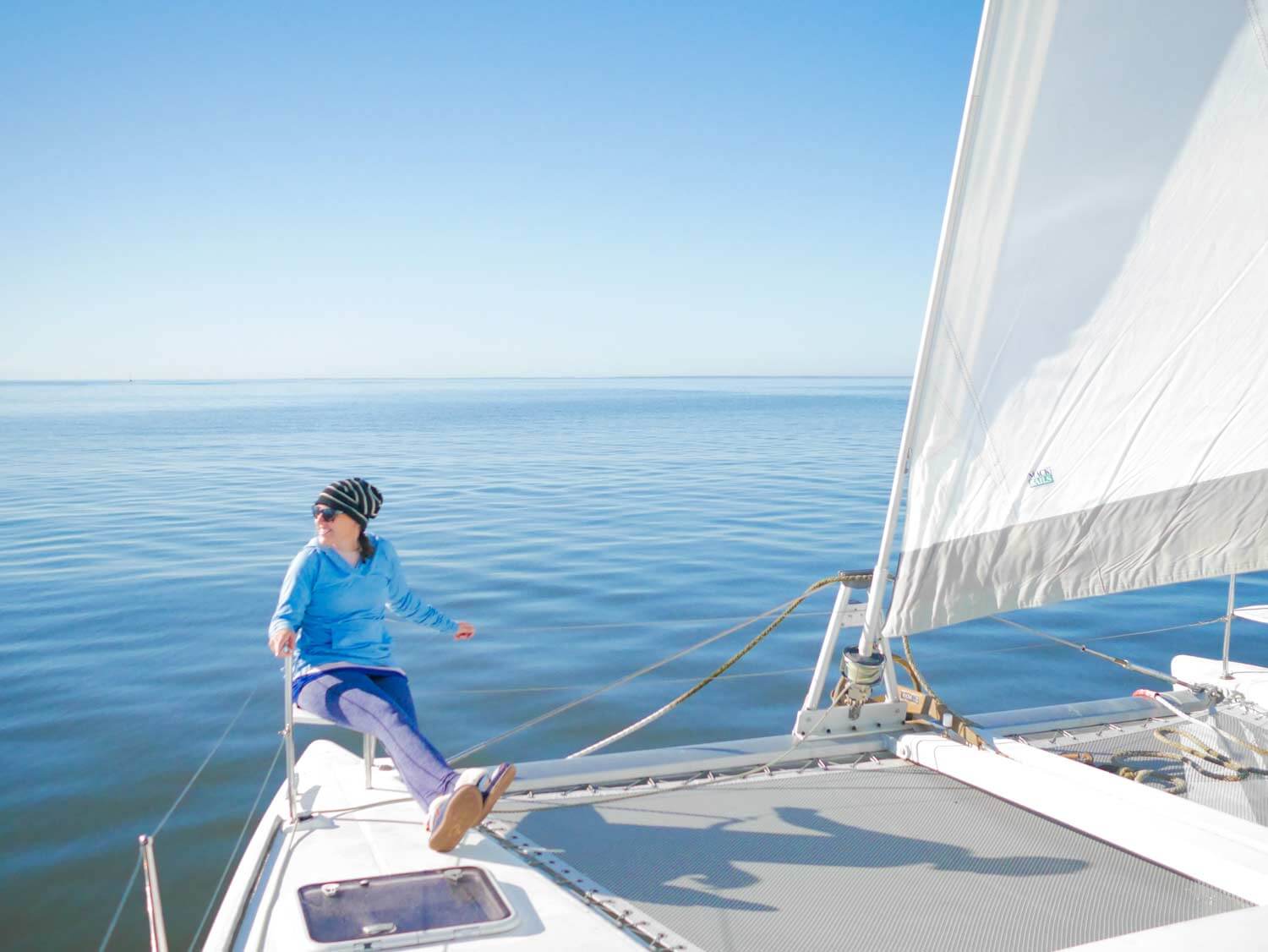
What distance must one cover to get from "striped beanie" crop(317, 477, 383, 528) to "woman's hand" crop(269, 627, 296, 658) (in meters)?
0.60

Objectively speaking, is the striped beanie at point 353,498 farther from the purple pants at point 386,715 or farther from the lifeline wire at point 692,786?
the lifeline wire at point 692,786

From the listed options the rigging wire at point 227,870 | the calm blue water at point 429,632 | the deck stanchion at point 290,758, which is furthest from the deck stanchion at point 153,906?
the calm blue water at point 429,632

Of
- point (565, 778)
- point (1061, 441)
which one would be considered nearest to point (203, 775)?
point (565, 778)

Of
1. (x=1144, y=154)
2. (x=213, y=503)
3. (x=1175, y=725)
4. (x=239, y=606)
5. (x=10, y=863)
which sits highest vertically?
(x=213, y=503)

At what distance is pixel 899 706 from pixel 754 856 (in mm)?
1519

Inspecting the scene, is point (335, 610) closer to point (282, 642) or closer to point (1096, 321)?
point (282, 642)

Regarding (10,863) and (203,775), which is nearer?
(10,863)

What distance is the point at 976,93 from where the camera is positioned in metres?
A: 3.49

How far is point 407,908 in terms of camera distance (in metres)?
2.97

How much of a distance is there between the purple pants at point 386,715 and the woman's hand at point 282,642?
317 millimetres

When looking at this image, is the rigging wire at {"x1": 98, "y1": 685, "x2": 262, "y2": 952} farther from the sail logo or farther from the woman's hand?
the sail logo

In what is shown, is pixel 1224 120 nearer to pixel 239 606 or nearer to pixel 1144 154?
pixel 1144 154

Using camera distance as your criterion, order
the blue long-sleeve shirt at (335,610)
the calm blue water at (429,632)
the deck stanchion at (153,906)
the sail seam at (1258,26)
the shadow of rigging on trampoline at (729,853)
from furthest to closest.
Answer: the calm blue water at (429,632), the blue long-sleeve shirt at (335,610), the sail seam at (1258,26), the shadow of rigging on trampoline at (729,853), the deck stanchion at (153,906)

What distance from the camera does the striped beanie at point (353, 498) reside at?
4180 mm
